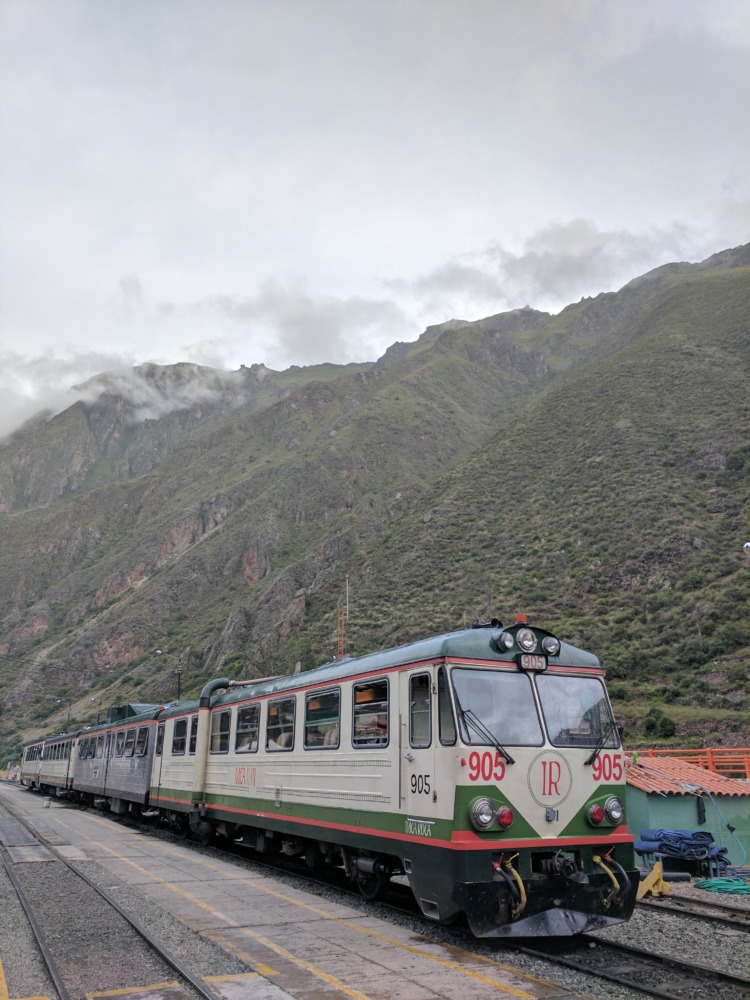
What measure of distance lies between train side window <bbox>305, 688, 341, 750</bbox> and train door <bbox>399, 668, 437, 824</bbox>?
1.88 meters

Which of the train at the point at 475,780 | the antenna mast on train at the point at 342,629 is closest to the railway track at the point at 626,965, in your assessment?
the train at the point at 475,780

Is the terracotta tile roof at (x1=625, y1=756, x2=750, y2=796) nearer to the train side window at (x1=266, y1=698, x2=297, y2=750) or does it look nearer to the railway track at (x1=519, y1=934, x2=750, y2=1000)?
the railway track at (x1=519, y1=934, x2=750, y2=1000)

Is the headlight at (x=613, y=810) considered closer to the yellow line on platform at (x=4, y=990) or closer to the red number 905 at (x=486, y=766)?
the red number 905 at (x=486, y=766)

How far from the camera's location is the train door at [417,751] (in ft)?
26.8

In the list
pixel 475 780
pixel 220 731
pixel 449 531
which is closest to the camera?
pixel 475 780

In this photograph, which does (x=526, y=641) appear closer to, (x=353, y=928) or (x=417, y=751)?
(x=417, y=751)

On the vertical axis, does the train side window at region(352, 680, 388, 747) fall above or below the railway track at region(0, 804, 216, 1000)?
above

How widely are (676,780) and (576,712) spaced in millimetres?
6208

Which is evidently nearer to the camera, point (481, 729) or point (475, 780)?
point (475, 780)

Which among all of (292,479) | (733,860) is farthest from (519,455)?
(733,860)

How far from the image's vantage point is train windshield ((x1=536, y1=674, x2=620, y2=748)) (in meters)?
8.55

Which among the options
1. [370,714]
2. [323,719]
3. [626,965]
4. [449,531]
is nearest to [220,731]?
[323,719]

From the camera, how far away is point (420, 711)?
8617 mm

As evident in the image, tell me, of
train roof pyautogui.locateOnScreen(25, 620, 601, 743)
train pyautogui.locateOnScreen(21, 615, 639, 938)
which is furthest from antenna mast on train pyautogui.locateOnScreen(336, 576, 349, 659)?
train pyautogui.locateOnScreen(21, 615, 639, 938)
